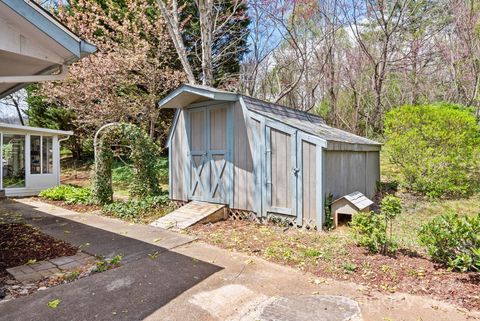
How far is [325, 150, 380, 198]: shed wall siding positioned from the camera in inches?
226

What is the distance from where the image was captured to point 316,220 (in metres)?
5.38

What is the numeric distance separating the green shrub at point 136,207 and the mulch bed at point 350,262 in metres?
2.13

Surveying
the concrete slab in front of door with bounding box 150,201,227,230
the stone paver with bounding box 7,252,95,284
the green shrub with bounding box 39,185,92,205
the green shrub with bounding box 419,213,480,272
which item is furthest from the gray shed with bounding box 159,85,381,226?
the stone paver with bounding box 7,252,95,284

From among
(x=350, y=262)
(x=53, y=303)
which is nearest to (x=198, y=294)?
(x=53, y=303)

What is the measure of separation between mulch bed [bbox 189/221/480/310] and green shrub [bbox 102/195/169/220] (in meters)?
2.13

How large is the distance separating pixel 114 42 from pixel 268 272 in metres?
12.2

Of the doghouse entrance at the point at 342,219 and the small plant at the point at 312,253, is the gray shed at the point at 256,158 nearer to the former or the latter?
the doghouse entrance at the point at 342,219

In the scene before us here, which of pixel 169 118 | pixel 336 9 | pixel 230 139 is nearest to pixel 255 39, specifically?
pixel 336 9

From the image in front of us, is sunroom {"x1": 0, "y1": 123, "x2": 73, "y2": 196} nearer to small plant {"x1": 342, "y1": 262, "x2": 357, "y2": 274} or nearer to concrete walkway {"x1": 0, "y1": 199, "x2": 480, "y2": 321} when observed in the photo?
concrete walkway {"x1": 0, "y1": 199, "x2": 480, "y2": 321}

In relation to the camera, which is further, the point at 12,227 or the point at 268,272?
the point at 12,227

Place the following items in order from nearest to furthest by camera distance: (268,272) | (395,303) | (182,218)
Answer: (395,303) → (268,272) → (182,218)

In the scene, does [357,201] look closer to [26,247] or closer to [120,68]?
[26,247]

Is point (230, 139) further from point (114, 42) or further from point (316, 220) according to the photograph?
point (114, 42)

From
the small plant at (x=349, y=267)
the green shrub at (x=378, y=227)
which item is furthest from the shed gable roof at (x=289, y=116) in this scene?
the small plant at (x=349, y=267)
